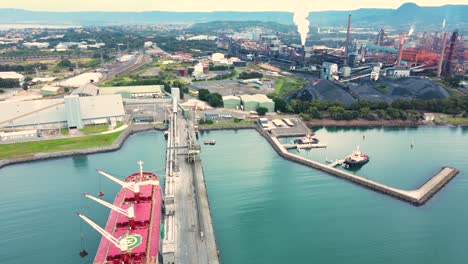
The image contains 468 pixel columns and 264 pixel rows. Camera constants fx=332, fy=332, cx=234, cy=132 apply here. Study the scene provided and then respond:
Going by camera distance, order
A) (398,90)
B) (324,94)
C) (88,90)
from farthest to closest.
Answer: (398,90), (324,94), (88,90)

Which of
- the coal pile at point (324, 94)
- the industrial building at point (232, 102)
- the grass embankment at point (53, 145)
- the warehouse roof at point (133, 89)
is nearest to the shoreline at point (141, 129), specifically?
the grass embankment at point (53, 145)

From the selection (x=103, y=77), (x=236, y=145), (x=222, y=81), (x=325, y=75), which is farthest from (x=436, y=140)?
(x=103, y=77)

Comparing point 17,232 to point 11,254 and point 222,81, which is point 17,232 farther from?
point 222,81

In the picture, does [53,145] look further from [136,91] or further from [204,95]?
[204,95]

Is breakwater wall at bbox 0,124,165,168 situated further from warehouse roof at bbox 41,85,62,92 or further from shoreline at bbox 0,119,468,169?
warehouse roof at bbox 41,85,62,92

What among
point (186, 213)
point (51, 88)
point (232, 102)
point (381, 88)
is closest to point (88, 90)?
point (51, 88)
